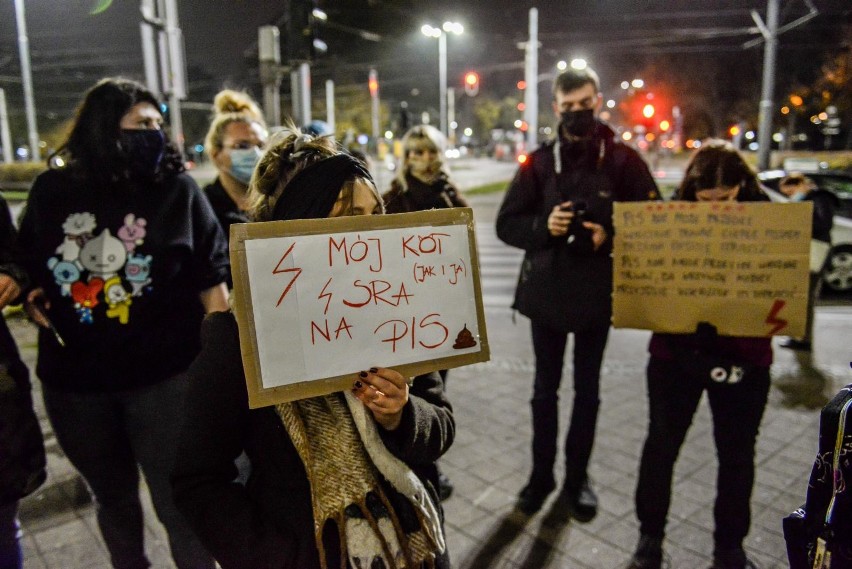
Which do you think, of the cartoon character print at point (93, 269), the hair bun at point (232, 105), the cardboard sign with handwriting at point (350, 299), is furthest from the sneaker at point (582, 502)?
the hair bun at point (232, 105)

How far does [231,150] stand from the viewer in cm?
344

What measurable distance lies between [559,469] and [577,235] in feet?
5.19

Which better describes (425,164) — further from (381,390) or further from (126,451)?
(381,390)

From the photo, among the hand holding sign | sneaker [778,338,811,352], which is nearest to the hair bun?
the hand holding sign

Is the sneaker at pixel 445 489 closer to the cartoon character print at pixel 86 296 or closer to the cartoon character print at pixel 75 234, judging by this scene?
the cartoon character print at pixel 86 296

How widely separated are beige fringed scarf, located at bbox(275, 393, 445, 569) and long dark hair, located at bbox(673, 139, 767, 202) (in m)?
2.07

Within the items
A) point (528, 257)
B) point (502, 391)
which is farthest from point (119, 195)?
point (502, 391)

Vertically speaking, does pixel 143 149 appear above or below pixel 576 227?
above

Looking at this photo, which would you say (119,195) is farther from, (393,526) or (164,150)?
(393,526)

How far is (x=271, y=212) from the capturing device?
154 cm

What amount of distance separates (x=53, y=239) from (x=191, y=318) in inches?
21.7

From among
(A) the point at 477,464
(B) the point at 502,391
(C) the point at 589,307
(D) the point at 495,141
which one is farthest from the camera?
(D) the point at 495,141

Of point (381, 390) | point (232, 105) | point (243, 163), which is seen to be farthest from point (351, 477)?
→ point (232, 105)

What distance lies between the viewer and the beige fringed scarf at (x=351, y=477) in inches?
55.7
